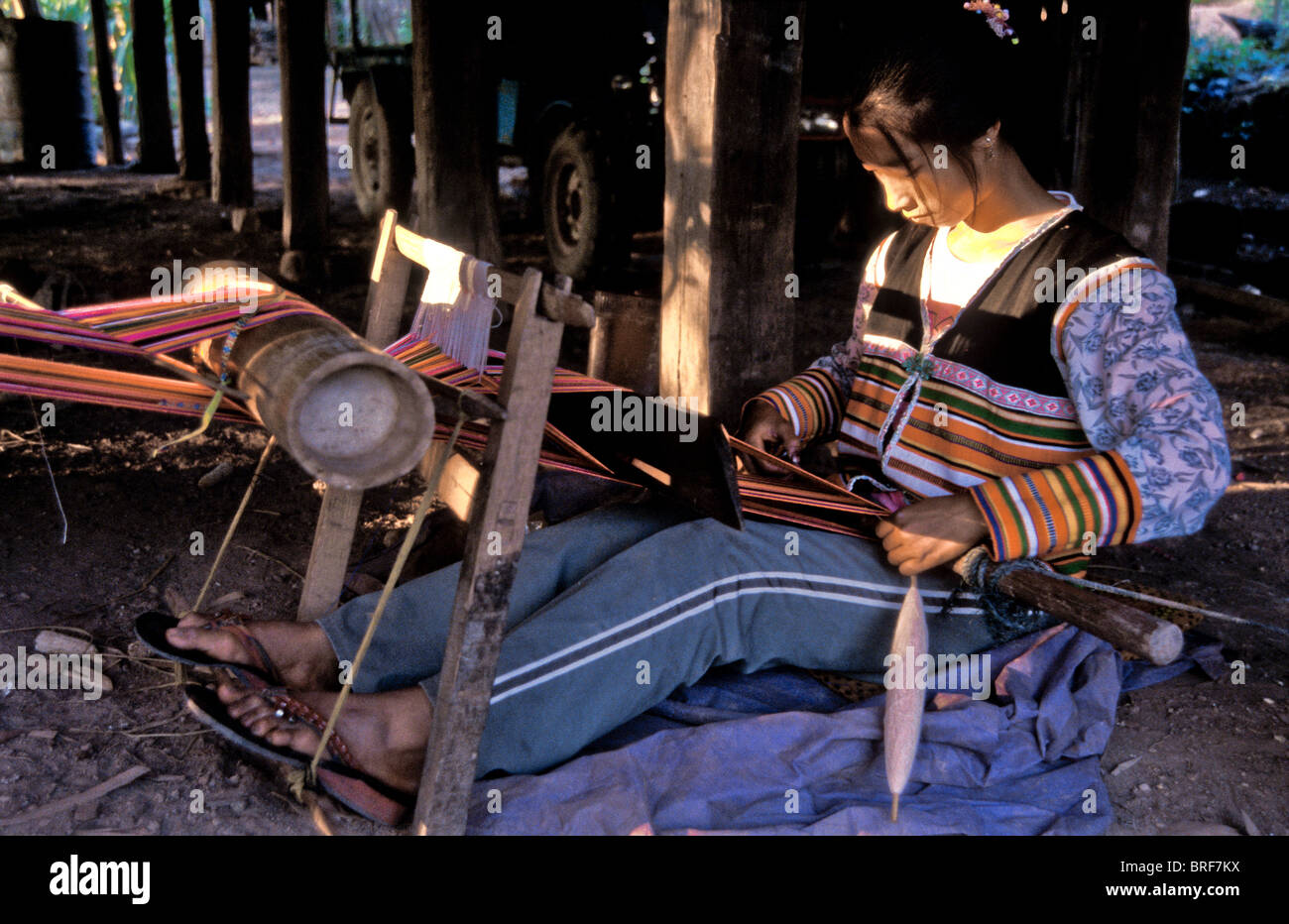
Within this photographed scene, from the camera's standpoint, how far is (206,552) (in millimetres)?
2875

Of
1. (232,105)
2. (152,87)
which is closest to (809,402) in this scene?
(232,105)

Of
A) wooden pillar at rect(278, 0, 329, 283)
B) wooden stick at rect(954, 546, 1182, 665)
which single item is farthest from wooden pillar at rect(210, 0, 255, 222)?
wooden stick at rect(954, 546, 1182, 665)

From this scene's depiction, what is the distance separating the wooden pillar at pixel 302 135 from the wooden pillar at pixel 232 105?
1.60 meters

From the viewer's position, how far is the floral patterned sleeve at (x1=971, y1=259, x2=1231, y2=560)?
1.82m

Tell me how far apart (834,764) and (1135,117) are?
249 cm

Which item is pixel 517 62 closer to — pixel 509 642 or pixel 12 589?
pixel 12 589

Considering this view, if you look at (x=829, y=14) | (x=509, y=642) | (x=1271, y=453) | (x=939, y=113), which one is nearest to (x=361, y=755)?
(x=509, y=642)

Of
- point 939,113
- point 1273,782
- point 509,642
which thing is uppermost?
point 939,113

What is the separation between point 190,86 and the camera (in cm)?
926

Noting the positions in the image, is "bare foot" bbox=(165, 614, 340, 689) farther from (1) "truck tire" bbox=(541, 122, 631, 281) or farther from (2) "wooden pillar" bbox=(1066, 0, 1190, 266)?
(1) "truck tire" bbox=(541, 122, 631, 281)

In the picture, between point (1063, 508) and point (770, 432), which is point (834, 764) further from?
point (770, 432)

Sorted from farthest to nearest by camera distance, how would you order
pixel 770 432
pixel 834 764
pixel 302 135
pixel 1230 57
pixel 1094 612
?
1. pixel 1230 57
2. pixel 302 135
3. pixel 770 432
4. pixel 834 764
5. pixel 1094 612

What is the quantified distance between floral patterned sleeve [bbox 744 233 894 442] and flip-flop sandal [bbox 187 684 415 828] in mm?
1177
